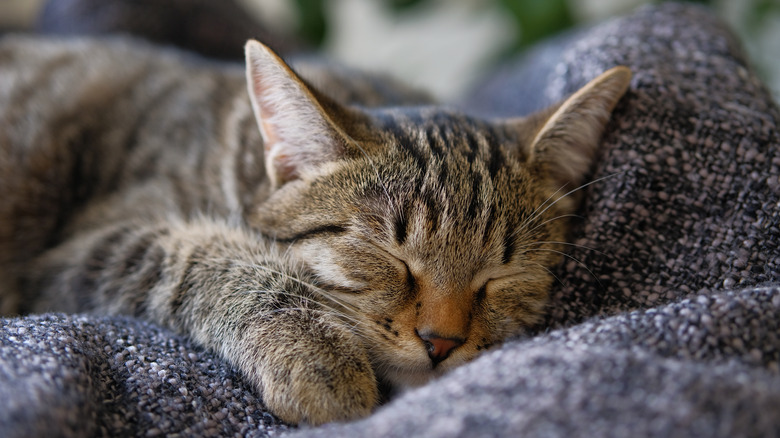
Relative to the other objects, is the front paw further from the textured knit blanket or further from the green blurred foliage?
the green blurred foliage

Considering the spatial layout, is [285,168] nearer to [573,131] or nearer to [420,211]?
[420,211]

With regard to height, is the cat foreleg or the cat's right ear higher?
the cat's right ear

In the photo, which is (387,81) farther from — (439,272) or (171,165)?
(439,272)

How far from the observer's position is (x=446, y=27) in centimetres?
305

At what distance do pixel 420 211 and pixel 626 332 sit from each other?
34 cm

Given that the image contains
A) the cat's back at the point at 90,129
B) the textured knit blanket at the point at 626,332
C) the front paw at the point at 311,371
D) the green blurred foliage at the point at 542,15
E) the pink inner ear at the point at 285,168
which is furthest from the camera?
the green blurred foliage at the point at 542,15

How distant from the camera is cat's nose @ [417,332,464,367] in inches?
31.4

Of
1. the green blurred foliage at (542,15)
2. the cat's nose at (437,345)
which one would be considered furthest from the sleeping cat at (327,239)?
the green blurred foliage at (542,15)

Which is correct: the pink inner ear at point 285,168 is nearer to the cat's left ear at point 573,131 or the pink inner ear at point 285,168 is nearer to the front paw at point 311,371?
the front paw at point 311,371

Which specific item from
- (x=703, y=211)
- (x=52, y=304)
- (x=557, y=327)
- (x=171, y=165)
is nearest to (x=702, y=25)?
(x=703, y=211)

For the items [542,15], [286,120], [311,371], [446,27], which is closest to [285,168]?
[286,120]

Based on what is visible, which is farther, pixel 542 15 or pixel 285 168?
pixel 542 15

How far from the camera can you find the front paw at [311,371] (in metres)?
0.74

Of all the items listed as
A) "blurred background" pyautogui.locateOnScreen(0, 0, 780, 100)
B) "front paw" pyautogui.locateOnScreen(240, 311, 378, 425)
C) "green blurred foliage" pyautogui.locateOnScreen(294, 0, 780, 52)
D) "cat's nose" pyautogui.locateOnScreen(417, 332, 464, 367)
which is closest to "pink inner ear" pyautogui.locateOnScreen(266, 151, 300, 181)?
"front paw" pyautogui.locateOnScreen(240, 311, 378, 425)
